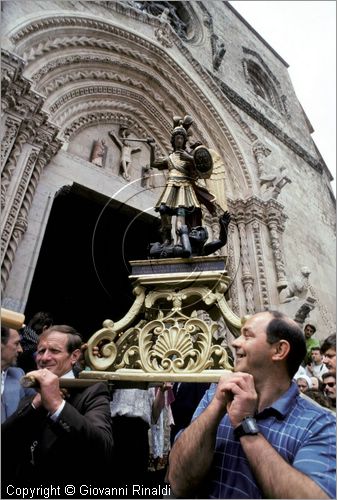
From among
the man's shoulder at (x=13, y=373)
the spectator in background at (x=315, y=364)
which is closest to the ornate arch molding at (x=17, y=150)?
the man's shoulder at (x=13, y=373)

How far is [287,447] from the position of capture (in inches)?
40.2

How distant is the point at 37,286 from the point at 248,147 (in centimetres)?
669

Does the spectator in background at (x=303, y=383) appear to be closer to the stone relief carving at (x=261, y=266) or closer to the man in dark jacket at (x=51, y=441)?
the man in dark jacket at (x=51, y=441)

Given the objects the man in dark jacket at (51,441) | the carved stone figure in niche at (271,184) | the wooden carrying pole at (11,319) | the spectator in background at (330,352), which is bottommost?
the man in dark jacket at (51,441)

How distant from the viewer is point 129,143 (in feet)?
22.5

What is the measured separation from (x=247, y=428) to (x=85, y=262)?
7.80 meters

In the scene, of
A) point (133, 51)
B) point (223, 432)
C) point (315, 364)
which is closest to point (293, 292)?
point (315, 364)

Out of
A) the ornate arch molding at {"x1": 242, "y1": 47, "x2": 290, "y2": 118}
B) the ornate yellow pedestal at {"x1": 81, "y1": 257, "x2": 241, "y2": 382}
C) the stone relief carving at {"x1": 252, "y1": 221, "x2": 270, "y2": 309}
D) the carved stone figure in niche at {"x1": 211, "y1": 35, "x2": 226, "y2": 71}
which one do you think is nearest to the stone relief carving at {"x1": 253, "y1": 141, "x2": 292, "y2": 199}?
the stone relief carving at {"x1": 252, "y1": 221, "x2": 270, "y2": 309}

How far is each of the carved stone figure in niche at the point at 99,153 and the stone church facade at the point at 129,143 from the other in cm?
3

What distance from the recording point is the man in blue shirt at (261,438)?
2.91ft

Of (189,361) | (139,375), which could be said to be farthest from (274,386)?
(139,375)

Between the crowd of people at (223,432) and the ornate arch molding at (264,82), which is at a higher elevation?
the ornate arch molding at (264,82)

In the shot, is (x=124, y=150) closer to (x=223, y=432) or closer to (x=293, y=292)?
(x=293, y=292)

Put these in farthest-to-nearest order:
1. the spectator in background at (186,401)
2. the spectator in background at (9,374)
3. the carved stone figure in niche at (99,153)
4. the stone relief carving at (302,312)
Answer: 1. the stone relief carving at (302,312)
2. the carved stone figure in niche at (99,153)
3. the spectator in background at (186,401)
4. the spectator in background at (9,374)
